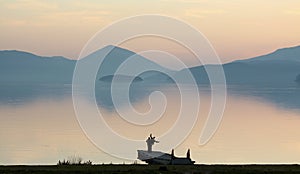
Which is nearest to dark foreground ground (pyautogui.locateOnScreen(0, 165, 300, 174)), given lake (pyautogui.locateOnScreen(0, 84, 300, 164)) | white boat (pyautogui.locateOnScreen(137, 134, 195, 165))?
white boat (pyautogui.locateOnScreen(137, 134, 195, 165))

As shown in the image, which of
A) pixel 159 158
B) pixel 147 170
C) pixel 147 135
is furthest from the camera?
pixel 147 135

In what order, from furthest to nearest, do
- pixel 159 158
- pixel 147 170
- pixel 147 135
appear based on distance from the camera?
pixel 147 135 < pixel 159 158 < pixel 147 170

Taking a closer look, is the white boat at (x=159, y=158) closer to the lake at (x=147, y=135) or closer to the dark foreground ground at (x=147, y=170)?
the lake at (x=147, y=135)

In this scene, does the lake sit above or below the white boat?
above

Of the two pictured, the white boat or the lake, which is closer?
the white boat

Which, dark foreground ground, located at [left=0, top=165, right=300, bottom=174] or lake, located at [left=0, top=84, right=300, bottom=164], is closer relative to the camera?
dark foreground ground, located at [left=0, top=165, right=300, bottom=174]

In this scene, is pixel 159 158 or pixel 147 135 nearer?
pixel 159 158

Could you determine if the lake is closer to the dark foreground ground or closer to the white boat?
the white boat

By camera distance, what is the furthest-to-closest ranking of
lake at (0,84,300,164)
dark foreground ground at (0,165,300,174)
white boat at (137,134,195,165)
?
lake at (0,84,300,164) < white boat at (137,134,195,165) < dark foreground ground at (0,165,300,174)

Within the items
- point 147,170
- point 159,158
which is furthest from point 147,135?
point 147,170

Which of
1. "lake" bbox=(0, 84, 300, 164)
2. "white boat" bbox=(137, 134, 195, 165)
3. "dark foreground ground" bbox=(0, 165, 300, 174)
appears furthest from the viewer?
"lake" bbox=(0, 84, 300, 164)

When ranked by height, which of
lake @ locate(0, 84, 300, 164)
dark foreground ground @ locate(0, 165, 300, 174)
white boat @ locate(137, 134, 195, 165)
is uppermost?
lake @ locate(0, 84, 300, 164)

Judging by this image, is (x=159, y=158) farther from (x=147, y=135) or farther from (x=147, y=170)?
(x=147, y=135)

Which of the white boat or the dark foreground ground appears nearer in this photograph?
the dark foreground ground
